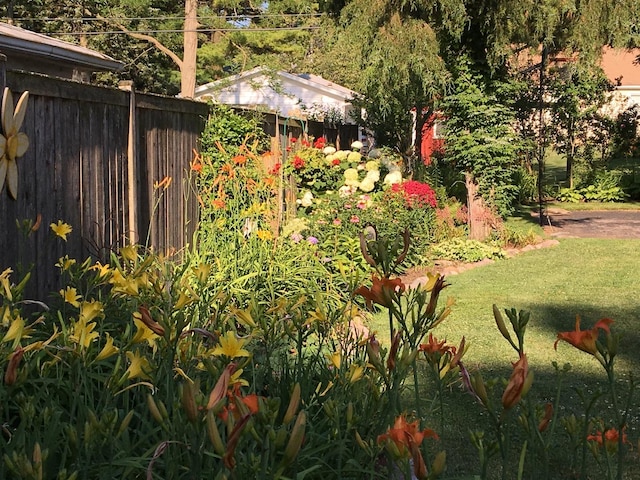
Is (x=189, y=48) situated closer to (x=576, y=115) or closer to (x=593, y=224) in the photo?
(x=576, y=115)

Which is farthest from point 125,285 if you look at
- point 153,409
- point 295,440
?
point 295,440

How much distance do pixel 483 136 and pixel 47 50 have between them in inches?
233

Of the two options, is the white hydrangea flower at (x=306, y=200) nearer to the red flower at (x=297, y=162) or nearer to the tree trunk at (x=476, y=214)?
the red flower at (x=297, y=162)

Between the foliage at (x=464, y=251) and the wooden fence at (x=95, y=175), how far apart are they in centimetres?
344

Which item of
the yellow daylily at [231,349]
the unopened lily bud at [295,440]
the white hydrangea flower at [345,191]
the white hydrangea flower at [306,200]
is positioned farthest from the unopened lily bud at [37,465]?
the white hydrangea flower at [345,191]

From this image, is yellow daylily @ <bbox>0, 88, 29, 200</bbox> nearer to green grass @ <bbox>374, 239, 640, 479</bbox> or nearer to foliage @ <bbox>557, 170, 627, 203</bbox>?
green grass @ <bbox>374, 239, 640, 479</bbox>

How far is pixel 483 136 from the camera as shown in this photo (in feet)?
34.3

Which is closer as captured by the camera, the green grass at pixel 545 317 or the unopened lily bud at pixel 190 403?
the unopened lily bud at pixel 190 403

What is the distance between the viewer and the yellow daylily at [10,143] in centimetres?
289

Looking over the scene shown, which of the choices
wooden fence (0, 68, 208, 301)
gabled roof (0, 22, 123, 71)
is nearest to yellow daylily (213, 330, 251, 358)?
wooden fence (0, 68, 208, 301)

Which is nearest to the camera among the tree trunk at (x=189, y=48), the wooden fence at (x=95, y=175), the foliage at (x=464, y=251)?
the wooden fence at (x=95, y=175)

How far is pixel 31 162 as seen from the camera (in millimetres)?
4102

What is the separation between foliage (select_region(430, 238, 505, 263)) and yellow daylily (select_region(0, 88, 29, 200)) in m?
6.38

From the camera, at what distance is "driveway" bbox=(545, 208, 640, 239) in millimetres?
11441
